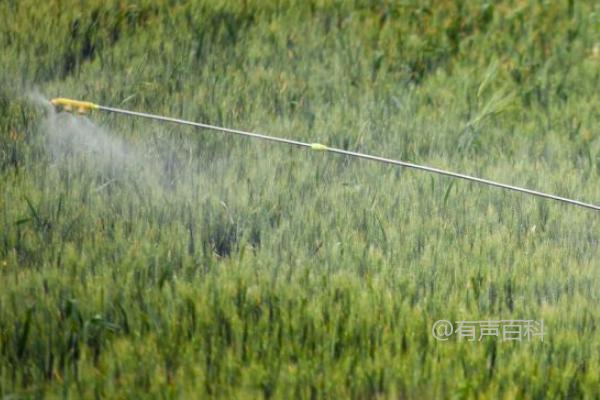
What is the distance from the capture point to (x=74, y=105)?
5.26 meters

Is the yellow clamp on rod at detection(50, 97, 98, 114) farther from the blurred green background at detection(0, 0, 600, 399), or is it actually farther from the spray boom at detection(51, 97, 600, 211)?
the blurred green background at detection(0, 0, 600, 399)

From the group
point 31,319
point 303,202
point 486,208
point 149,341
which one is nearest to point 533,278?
point 486,208

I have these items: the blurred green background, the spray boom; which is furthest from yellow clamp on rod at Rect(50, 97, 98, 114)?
the blurred green background

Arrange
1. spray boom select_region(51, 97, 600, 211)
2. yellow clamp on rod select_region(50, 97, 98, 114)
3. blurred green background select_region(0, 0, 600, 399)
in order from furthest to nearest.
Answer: yellow clamp on rod select_region(50, 97, 98, 114) < spray boom select_region(51, 97, 600, 211) < blurred green background select_region(0, 0, 600, 399)

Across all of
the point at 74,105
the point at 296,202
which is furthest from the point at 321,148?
the point at 74,105

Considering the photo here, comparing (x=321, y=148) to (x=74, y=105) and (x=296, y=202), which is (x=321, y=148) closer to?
(x=296, y=202)

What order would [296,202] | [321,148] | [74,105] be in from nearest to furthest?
[296,202]
[321,148]
[74,105]

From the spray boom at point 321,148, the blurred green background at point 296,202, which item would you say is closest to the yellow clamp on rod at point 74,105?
the spray boom at point 321,148

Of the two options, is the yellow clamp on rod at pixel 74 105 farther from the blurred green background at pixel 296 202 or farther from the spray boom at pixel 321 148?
the blurred green background at pixel 296 202

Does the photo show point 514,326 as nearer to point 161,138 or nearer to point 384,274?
point 384,274

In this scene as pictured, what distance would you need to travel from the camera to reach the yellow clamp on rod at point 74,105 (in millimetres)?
5137

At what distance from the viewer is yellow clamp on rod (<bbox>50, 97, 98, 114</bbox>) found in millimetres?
5137

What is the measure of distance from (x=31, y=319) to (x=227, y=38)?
2.89 meters

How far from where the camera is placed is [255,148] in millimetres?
5207
